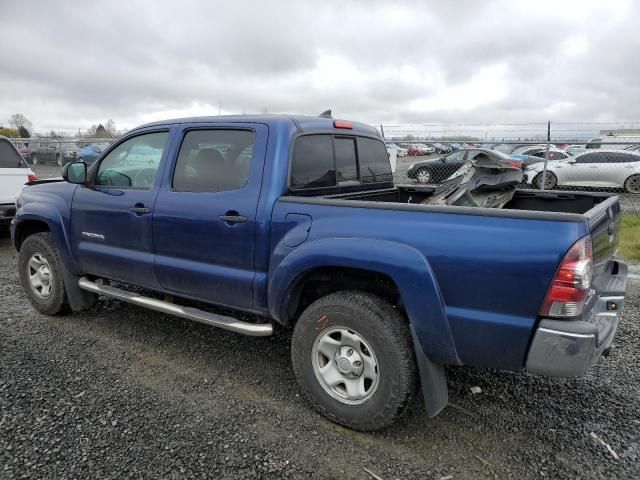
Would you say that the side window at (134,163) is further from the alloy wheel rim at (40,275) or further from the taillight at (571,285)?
the taillight at (571,285)

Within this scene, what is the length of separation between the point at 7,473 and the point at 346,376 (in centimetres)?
184

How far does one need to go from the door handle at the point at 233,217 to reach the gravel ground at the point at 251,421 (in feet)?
3.85

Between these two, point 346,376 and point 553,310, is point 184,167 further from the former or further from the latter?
point 553,310

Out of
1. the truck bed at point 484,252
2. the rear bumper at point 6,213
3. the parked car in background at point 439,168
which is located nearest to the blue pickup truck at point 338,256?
the truck bed at point 484,252

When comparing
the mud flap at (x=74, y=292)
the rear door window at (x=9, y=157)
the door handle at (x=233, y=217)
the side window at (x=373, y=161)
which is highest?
the rear door window at (x=9, y=157)

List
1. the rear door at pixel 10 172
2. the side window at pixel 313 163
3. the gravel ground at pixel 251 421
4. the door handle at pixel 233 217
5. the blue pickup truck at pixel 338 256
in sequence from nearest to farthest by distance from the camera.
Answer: the blue pickup truck at pixel 338 256, the gravel ground at pixel 251 421, the door handle at pixel 233 217, the side window at pixel 313 163, the rear door at pixel 10 172

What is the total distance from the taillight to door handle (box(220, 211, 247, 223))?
1829mm

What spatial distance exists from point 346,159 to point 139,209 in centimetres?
167

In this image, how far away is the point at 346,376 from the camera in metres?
2.79

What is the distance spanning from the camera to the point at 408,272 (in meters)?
2.42

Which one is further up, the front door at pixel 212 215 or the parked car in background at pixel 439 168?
the front door at pixel 212 215

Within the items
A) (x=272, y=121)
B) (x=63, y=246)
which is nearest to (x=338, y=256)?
(x=272, y=121)

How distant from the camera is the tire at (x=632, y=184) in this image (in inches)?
544

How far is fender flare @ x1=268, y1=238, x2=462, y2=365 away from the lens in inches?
94.3
